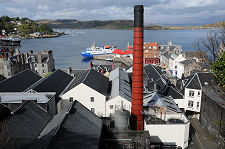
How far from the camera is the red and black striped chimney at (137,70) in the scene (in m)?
21.6

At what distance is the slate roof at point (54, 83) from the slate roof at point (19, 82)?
2.24 m

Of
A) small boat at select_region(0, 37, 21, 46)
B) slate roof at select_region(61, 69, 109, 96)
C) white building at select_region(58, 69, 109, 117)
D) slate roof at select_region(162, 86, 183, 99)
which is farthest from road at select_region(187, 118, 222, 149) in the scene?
small boat at select_region(0, 37, 21, 46)

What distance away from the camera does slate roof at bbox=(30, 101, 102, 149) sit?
1540 centimetres

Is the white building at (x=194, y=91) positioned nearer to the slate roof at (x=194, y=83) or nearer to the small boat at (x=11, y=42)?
the slate roof at (x=194, y=83)

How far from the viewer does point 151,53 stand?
87.8 m

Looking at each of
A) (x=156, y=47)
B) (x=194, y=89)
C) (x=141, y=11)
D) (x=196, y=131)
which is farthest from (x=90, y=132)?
(x=156, y=47)

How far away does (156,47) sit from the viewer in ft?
285

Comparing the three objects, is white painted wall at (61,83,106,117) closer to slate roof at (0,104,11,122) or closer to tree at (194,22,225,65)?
slate roof at (0,104,11,122)

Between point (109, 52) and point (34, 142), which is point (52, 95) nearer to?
point (34, 142)

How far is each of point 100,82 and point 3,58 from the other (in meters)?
29.3

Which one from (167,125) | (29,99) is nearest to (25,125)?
(29,99)

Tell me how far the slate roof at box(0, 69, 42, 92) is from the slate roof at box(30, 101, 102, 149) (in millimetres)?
16052

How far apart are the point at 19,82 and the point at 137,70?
2414 centimetres

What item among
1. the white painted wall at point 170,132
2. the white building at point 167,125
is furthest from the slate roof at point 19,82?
the white painted wall at point 170,132
